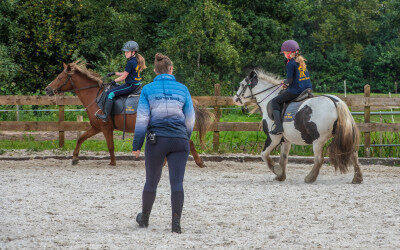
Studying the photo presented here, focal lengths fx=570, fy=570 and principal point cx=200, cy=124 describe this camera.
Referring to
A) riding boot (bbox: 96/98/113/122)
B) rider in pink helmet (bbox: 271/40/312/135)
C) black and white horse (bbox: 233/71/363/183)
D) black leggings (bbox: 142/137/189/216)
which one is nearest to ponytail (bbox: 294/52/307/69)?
rider in pink helmet (bbox: 271/40/312/135)

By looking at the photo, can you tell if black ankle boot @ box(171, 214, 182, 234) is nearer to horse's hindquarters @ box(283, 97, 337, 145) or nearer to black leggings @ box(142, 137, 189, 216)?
black leggings @ box(142, 137, 189, 216)

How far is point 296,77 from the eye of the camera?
353 inches

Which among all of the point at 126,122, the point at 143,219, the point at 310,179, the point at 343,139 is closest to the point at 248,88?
the point at 310,179

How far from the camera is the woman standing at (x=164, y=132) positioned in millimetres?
5602

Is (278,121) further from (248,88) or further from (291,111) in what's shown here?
(248,88)

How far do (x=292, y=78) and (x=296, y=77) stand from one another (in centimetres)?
9

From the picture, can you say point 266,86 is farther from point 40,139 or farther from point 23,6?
point 23,6

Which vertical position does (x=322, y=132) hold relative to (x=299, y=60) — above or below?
below

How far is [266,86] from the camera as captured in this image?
9.93 m

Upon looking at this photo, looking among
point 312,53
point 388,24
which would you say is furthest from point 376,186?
point 388,24

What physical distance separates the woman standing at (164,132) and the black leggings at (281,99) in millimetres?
3650

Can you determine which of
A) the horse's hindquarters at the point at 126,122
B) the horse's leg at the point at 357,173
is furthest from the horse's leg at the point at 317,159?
the horse's hindquarters at the point at 126,122

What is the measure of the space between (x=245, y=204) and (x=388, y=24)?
43.1 m

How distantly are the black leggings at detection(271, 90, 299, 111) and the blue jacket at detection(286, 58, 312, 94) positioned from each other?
0.08 m
